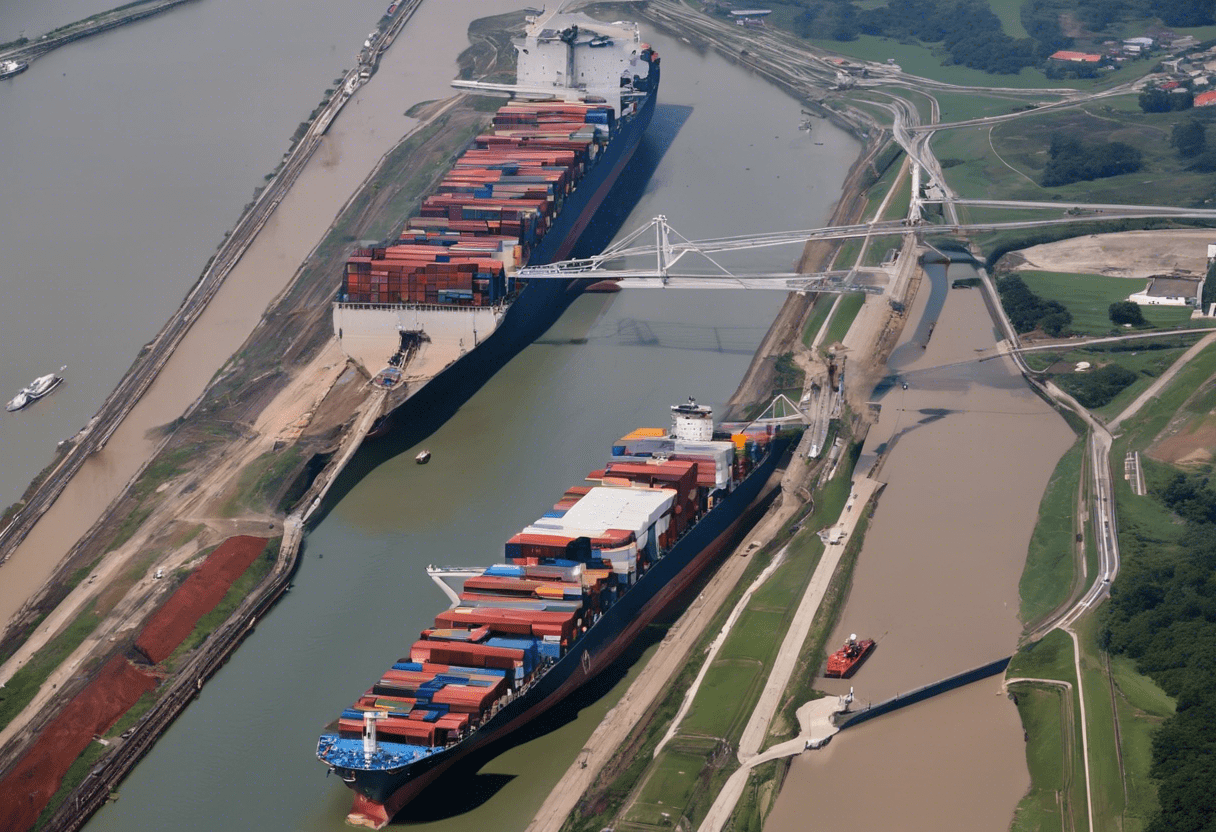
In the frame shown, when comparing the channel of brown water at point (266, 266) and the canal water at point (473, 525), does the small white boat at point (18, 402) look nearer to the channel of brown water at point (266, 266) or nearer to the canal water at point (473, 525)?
the channel of brown water at point (266, 266)

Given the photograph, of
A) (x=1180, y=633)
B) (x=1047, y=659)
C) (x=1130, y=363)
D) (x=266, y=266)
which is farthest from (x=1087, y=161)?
(x=1047, y=659)

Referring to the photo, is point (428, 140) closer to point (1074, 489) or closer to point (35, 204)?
point (35, 204)

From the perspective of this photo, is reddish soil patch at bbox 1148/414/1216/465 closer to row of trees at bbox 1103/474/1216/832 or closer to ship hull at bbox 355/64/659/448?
row of trees at bbox 1103/474/1216/832

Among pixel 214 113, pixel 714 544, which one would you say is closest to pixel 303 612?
pixel 714 544

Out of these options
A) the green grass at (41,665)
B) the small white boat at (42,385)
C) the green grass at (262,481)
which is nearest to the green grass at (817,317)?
the green grass at (262,481)

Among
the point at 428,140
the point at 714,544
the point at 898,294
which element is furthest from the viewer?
the point at 428,140
